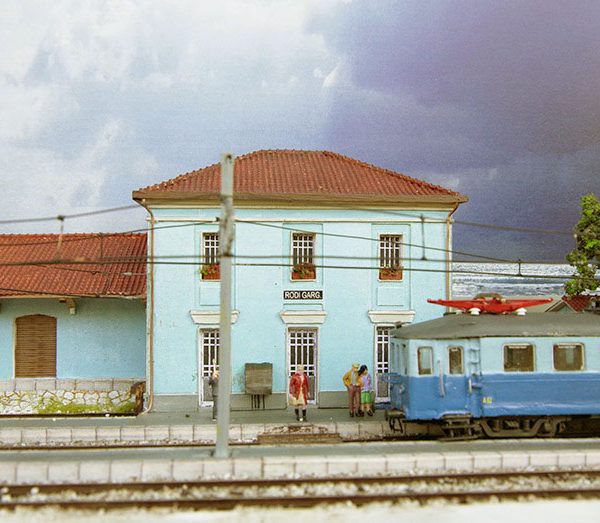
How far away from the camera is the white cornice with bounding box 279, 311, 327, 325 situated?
21.7 m

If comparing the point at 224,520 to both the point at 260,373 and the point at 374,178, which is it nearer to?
the point at 260,373

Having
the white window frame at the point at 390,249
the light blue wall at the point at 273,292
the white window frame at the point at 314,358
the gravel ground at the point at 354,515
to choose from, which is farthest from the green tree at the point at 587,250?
the gravel ground at the point at 354,515

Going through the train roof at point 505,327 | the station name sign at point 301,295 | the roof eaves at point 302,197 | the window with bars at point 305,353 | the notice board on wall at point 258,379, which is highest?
the roof eaves at point 302,197

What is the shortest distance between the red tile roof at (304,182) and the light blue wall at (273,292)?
2.20 ft

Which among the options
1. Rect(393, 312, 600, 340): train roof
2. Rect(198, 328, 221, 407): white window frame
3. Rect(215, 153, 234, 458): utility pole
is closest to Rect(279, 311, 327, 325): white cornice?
Rect(198, 328, 221, 407): white window frame

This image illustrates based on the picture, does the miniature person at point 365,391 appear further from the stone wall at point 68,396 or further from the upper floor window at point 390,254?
the stone wall at point 68,396

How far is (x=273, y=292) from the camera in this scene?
2181 centimetres

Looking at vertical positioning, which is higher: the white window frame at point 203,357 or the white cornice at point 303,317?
the white cornice at point 303,317

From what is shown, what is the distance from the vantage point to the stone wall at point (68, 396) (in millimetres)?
22859

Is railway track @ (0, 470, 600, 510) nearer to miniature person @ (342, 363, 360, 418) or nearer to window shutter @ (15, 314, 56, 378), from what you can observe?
miniature person @ (342, 363, 360, 418)

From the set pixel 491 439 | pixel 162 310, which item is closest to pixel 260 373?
pixel 162 310

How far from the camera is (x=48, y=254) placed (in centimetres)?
2489

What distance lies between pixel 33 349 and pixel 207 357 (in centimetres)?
670

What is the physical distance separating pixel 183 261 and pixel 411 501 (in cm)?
1172
